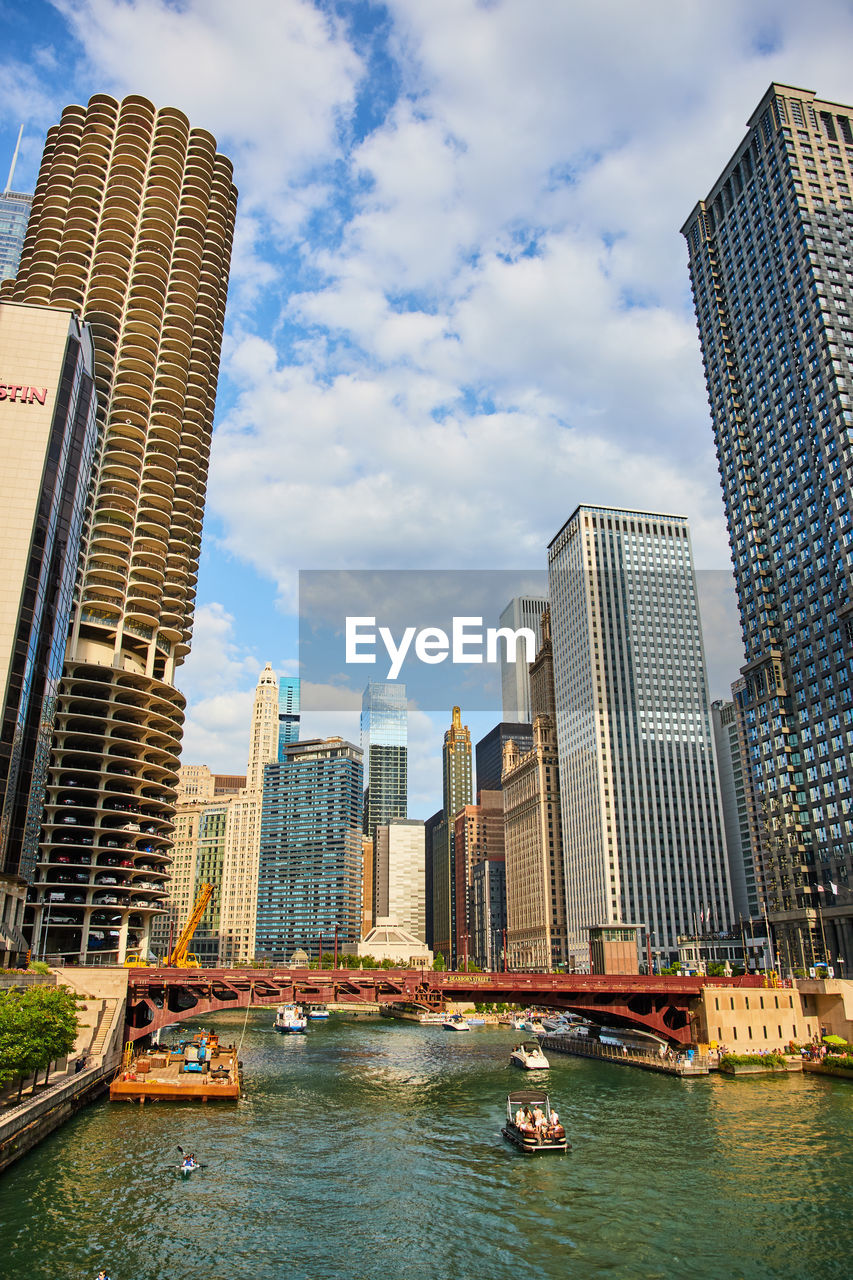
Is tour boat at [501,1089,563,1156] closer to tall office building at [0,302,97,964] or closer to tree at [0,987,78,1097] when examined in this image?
tree at [0,987,78,1097]

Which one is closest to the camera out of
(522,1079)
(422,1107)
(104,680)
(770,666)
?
(422,1107)

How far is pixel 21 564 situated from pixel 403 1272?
281 ft

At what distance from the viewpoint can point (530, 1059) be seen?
100 m

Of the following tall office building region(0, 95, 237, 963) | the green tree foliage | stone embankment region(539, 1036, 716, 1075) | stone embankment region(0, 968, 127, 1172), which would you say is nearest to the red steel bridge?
stone embankment region(0, 968, 127, 1172)

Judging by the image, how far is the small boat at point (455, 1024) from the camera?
179 metres

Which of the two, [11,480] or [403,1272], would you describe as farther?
[11,480]

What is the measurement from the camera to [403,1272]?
38.9 m

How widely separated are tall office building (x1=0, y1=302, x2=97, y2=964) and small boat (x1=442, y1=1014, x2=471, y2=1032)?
89589 millimetres

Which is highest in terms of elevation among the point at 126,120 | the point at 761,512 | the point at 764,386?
the point at 126,120

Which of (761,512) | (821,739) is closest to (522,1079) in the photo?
(821,739)

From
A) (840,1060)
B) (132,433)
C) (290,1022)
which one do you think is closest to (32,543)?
(132,433)

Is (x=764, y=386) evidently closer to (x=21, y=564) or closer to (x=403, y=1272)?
(x=21, y=564)

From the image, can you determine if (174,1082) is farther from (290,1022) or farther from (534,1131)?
(290,1022)

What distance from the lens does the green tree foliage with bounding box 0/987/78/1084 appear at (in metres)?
53.2
